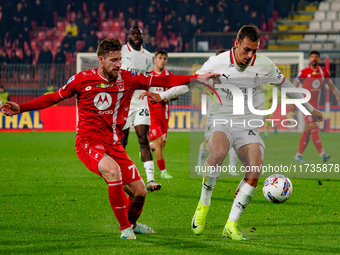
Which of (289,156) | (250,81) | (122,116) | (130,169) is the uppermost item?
(250,81)

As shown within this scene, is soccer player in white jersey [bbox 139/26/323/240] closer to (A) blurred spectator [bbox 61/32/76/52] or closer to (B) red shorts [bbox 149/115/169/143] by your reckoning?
(B) red shorts [bbox 149/115/169/143]

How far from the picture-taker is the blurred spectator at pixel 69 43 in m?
24.7

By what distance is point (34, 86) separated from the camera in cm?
2112

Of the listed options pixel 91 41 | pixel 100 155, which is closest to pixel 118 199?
pixel 100 155

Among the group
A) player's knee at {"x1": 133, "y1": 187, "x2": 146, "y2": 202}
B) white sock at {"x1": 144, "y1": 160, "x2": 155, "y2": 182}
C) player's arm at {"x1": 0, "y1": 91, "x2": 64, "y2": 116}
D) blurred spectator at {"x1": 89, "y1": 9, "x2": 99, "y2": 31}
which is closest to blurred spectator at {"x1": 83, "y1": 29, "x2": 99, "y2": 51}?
blurred spectator at {"x1": 89, "y1": 9, "x2": 99, "y2": 31}

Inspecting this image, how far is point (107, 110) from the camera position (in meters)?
5.18

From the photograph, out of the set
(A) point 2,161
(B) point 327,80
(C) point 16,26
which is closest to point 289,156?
(B) point 327,80

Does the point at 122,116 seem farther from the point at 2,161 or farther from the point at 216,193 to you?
the point at 2,161

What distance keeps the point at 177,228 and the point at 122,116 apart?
126 centimetres

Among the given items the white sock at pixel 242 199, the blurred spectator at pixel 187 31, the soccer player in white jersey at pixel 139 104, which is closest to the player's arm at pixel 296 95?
the white sock at pixel 242 199

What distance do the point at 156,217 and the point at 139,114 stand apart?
2.79 metres

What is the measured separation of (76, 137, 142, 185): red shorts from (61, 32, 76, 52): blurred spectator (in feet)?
66.1

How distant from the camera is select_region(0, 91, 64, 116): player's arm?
496 cm

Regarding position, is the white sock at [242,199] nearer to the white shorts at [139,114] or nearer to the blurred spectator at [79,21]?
the white shorts at [139,114]
